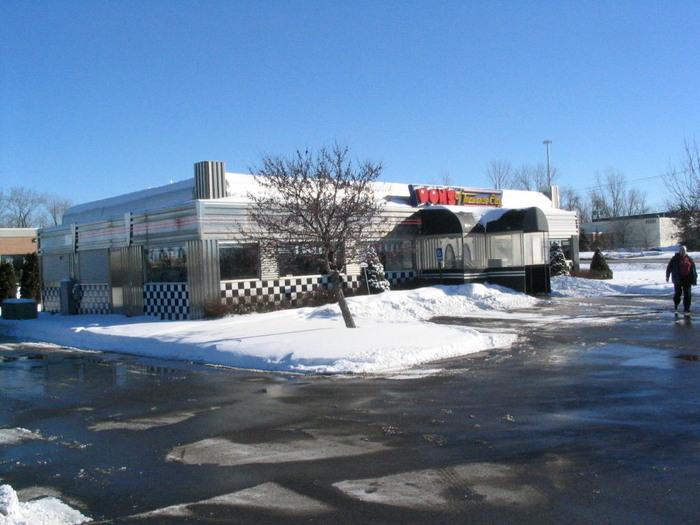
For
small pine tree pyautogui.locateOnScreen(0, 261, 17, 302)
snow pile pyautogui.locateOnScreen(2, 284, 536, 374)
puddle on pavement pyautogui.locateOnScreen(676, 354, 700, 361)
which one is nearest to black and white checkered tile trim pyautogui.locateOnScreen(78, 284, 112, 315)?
snow pile pyautogui.locateOnScreen(2, 284, 536, 374)

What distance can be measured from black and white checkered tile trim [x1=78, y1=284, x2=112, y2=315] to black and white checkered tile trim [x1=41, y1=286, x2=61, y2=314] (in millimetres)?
1646

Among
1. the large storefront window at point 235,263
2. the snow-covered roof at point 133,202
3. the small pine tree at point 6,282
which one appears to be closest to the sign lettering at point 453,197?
the large storefront window at point 235,263

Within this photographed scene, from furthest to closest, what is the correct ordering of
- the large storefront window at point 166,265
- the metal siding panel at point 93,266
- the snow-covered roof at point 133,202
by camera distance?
the metal siding panel at point 93,266 < the snow-covered roof at point 133,202 < the large storefront window at point 166,265

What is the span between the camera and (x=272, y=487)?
18.4 ft

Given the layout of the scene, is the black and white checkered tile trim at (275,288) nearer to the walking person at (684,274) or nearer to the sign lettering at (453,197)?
the sign lettering at (453,197)

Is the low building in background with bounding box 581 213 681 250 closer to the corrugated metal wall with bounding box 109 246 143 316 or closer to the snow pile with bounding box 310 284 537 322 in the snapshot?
the snow pile with bounding box 310 284 537 322

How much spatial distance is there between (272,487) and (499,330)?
1127cm

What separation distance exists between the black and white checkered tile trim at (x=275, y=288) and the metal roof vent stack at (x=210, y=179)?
106 inches

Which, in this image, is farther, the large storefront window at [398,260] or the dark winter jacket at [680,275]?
the large storefront window at [398,260]

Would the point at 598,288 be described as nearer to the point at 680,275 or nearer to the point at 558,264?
the point at 558,264

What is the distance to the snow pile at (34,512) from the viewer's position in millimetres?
4754

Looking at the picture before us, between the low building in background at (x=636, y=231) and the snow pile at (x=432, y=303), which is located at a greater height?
the low building in background at (x=636, y=231)

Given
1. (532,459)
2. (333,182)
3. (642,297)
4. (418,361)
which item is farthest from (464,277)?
(532,459)

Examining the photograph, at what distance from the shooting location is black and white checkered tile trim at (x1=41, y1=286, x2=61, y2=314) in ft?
83.7
